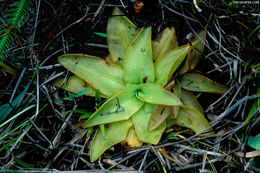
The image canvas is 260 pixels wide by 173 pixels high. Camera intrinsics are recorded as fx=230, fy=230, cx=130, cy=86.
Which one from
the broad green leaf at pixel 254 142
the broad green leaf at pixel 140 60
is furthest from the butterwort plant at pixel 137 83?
the broad green leaf at pixel 254 142

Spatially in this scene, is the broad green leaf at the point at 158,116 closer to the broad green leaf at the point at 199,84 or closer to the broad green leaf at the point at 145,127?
the broad green leaf at the point at 145,127

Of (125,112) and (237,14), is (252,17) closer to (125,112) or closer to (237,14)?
(237,14)

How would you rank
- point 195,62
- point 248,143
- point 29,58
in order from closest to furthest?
point 248,143, point 195,62, point 29,58

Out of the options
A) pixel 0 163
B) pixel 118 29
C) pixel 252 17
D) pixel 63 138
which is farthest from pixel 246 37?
pixel 0 163

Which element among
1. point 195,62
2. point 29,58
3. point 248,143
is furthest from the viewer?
point 29,58

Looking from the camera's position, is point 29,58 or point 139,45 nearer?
point 139,45

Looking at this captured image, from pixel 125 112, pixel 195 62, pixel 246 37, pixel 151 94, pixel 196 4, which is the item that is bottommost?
pixel 125 112

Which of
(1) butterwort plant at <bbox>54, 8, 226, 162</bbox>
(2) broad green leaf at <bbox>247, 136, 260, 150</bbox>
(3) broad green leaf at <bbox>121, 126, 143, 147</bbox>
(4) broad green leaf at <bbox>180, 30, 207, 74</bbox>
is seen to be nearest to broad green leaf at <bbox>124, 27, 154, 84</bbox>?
(1) butterwort plant at <bbox>54, 8, 226, 162</bbox>

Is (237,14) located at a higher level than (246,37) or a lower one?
higher
